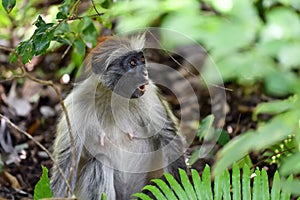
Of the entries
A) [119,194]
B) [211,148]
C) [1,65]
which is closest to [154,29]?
[211,148]

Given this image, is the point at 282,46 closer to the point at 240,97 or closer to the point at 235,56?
the point at 235,56

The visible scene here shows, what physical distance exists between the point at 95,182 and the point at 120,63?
0.94 m

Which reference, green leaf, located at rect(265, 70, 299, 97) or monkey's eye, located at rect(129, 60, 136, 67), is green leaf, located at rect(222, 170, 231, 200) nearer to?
monkey's eye, located at rect(129, 60, 136, 67)

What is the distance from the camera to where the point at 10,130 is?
7289mm

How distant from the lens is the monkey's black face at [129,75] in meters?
5.02

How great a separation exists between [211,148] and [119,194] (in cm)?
115

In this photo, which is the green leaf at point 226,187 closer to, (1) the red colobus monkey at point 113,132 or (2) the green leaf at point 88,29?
(1) the red colobus monkey at point 113,132

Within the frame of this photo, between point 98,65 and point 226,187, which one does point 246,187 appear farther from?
point 98,65

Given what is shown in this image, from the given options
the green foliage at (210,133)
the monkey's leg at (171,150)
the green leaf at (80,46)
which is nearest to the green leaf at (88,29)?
the green leaf at (80,46)

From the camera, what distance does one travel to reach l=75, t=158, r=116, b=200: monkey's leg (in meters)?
5.36

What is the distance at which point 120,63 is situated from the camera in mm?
5285

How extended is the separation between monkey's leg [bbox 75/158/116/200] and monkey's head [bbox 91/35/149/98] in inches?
23.6

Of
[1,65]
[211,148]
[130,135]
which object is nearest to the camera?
[130,135]

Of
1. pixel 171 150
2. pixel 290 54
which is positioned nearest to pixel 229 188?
pixel 171 150
